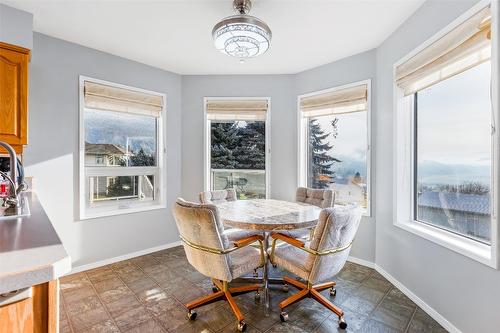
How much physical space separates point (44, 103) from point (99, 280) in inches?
78.8

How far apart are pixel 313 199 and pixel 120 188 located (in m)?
A: 2.59

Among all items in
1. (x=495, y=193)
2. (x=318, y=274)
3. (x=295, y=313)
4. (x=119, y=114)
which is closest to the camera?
→ (x=495, y=193)

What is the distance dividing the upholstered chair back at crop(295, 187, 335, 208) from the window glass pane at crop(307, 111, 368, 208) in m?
0.64

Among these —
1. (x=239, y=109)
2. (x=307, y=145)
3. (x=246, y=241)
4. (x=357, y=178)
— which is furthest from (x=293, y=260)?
(x=239, y=109)

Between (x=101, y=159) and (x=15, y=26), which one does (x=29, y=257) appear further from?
(x=101, y=159)

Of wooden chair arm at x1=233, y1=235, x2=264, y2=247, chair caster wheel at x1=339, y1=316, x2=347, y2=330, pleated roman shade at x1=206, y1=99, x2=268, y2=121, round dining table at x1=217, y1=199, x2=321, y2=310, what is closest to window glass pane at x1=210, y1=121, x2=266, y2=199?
pleated roman shade at x1=206, y1=99, x2=268, y2=121

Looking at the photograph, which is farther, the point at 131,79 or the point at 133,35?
the point at 131,79

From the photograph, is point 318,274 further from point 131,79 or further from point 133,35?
point 131,79

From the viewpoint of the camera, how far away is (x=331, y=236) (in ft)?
5.85

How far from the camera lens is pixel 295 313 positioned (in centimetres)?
207

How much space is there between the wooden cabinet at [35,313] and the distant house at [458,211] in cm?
250

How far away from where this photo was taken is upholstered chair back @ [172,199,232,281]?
1728mm

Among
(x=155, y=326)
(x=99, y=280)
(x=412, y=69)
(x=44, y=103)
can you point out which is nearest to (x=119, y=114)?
(x=44, y=103)

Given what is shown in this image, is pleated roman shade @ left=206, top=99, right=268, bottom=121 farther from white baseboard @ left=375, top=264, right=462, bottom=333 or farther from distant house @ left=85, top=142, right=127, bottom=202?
white baseboard @ left=375, top=264, right=462, bottom=333
